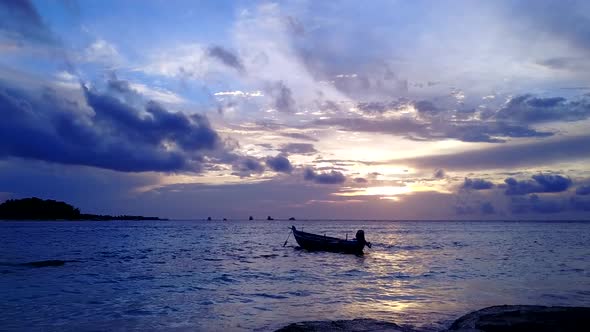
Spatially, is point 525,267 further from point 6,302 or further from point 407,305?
point 6,302

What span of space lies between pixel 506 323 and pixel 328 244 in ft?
139

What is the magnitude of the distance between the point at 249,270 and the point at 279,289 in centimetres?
989

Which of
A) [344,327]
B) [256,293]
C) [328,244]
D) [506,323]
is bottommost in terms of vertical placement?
[256,293]

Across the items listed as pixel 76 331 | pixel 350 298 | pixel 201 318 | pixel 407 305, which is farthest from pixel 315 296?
pixel 76 331

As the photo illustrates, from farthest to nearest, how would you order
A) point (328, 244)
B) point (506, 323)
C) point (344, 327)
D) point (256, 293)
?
1. point (328, 244)
2. point (256, 293)
3. point (344, 327)
4. point (506, 323)

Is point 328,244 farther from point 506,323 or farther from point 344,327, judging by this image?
point 506,323

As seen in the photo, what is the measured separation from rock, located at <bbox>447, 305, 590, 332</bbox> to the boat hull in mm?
36812

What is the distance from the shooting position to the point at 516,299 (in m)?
21.6

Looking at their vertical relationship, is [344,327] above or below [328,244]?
above

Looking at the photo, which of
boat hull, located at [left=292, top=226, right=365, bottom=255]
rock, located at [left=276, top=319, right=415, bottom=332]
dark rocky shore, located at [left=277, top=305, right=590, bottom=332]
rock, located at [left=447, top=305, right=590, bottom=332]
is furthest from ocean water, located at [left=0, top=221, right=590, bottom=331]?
boat hull, located at [left=292, top=226, right=365, bottom=255]

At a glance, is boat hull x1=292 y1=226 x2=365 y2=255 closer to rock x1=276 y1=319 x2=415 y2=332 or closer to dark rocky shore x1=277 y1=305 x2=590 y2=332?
dark rocky shore x1=277 y1=305 x2=590 y2=332

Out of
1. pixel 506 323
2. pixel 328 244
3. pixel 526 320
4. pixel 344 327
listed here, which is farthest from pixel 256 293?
pixel 328 244

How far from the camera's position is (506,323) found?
1310 centimetres

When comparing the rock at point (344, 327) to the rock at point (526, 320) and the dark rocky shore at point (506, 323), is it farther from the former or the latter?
the rock at point (526, 320)
